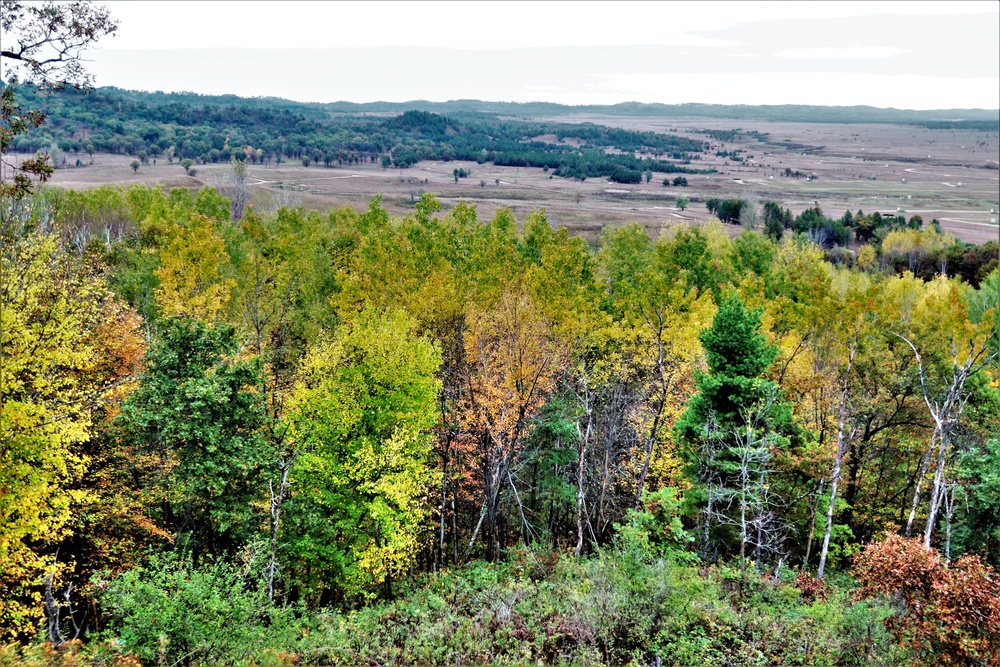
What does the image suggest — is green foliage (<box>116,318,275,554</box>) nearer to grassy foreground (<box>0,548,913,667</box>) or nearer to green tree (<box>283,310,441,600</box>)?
green tree (<box>283,310,441,600</box>)

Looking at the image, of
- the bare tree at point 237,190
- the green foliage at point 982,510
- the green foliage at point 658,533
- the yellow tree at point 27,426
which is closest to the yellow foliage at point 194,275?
the yellow tree at point 27,426

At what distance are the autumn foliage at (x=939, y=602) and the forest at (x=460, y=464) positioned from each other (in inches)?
2.7

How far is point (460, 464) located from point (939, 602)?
64.7 ft

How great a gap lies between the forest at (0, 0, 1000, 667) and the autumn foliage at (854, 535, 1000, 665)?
68mm

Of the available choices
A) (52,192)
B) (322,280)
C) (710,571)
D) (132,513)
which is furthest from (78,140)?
(710,571)

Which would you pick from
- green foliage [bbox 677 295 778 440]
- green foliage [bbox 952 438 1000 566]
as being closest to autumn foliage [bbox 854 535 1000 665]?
green foliage [bbox 677 295 778 440]

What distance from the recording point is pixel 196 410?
1966 centimetres

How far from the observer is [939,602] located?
491 inches

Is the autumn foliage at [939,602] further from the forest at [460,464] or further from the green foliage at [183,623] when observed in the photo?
the green foliage at [183,623]

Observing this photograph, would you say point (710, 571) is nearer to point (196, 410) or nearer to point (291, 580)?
point (291, 580)

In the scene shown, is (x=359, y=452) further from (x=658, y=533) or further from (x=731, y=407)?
(x=731, y=407)

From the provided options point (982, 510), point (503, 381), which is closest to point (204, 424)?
point (503, 381)

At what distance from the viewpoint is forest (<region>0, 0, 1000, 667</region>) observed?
1458cm

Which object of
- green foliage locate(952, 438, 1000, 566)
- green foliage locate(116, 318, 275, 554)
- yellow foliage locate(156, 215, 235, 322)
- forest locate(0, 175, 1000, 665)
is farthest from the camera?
yellow foliage locate(156, 215, 235, 322)
